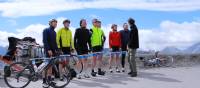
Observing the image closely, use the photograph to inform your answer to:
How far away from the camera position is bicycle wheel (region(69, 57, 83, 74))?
58.5 feet

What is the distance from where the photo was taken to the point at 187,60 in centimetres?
2658

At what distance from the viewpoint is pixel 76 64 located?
18016 millimetres

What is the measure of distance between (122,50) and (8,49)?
12.1ft

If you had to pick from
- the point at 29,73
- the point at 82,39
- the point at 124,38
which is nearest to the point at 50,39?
the point at 29,73

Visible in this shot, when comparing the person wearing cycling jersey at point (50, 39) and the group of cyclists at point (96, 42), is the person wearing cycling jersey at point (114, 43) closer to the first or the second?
the group of cyclists at point (96, 42)

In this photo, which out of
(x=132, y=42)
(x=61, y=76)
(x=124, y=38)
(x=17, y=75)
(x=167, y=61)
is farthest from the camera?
(x=167, y=61)

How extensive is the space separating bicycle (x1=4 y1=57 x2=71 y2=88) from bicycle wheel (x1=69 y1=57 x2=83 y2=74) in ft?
9.72

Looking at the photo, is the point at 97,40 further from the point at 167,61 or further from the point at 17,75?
the point at 167,61

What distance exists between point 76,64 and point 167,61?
8381 millimetres

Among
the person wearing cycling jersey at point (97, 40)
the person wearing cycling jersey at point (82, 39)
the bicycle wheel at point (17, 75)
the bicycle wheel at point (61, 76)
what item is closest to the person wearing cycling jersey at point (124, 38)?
the person wearing cycling jersey at point (97, 40)

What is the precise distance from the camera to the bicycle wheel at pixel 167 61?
2417cm

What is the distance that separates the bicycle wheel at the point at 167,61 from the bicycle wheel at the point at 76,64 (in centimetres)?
661

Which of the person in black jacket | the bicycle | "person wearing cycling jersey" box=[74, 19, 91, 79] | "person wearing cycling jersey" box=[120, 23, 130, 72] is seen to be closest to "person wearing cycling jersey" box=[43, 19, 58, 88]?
the bicycle

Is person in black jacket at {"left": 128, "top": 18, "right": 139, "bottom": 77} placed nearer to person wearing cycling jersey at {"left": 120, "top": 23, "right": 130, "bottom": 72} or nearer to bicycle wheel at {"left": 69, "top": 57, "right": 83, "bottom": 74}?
person wearing cycling jersey at {"left": 120, "top": 23, "right": 130, "bottom": 72}
